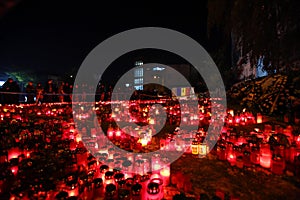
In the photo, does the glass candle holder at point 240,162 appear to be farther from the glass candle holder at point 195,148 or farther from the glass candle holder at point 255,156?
the glass candle holder at point 195,148

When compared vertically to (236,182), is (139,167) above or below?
above

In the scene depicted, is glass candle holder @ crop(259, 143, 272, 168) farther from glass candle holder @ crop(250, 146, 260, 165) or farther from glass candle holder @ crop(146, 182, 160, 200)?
glass candle holder @ crop(146, 182, 160, 200)

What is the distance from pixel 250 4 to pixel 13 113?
323 inches

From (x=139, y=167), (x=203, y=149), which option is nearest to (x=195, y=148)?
(x=203, y=149)

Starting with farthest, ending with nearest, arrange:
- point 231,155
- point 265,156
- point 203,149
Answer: point 203,149
point 231,155
point 265,156

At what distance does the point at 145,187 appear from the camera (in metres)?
2.41

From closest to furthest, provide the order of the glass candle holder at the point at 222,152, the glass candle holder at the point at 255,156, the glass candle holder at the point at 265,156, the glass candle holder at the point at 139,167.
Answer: the glass candle holder at the point at 139,167 → the glass candle holder at the point at 265,156 → the glass candle holder at the point at 255,156 → the glass candle holder at the point at 222,152

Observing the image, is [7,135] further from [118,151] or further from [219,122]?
[219,122]

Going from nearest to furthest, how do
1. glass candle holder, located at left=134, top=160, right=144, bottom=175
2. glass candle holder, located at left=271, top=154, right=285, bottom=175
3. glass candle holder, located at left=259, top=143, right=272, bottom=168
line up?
glass candle holder, located at left=134, top=160, right=144, bottom=175
glass candle holder, located at left=271, top=154, right=285, bottom=175
glass candle holder, located at left=259, top=143, right=272, bottom=168

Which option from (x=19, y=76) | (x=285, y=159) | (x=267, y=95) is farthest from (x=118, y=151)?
(x=19, y=76)

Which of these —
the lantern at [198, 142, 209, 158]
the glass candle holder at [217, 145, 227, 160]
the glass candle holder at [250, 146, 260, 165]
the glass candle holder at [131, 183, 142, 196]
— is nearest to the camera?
the glass candle holder at [131, 183, 142, 196]

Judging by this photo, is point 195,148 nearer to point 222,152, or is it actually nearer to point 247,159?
point 222,152

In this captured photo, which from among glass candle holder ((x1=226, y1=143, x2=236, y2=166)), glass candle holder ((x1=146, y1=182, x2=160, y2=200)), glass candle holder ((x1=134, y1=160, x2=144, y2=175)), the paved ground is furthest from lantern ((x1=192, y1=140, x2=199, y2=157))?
glass candle holder ((x1=146, y1=182, x2=160, y2=200))

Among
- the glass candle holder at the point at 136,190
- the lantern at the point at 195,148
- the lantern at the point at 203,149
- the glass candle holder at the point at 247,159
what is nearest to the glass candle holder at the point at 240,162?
the glass candle holder at the point at 247,159
